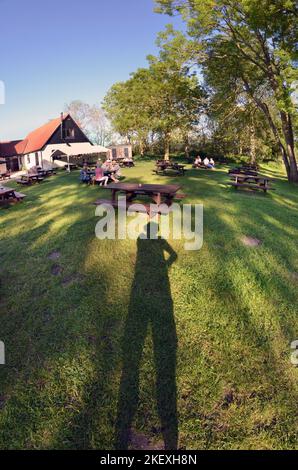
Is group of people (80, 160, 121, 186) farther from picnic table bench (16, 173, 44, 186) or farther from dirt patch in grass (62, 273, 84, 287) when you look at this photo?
dirt patch in grass (62, 273, 84, 287)

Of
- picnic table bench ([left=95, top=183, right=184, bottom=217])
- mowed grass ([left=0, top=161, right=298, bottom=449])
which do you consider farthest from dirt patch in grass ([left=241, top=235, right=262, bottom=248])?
picnic table bench ([left=95, top=183, right=184, bottom=217])

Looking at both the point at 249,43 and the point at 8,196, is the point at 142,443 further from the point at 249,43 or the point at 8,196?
the point at 249,43

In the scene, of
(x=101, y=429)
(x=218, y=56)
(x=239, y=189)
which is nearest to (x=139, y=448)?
(x=101, y=429)

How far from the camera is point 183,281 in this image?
567cm

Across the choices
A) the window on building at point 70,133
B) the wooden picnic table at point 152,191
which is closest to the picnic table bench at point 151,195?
the wooden picnic table at point 152,191

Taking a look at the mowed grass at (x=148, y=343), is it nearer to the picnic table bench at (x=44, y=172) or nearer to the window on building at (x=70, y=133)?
the picnic table bench at (x=44, y=172)

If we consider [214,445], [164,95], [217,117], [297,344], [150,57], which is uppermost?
[150,57]

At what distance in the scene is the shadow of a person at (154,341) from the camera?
11.1 feet

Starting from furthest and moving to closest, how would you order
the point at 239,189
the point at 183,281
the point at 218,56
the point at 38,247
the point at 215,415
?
the point at 218,56 < the point at 239,189 < the point at 38,247 < the point at 183,281 < the point at 215,415

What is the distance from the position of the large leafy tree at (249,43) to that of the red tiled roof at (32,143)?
20731mm

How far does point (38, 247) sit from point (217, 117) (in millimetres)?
20365

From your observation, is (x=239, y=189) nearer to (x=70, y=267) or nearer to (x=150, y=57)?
(x=70, y=267)

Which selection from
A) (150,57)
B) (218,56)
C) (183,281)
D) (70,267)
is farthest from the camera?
(150,57)

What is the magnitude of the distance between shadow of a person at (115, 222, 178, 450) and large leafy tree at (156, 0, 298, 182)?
46.3ft
